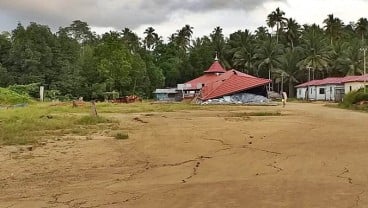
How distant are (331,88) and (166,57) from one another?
36040 mm

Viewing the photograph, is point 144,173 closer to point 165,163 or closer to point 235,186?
point 165,163

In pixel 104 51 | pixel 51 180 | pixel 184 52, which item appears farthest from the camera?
pixel 184 52

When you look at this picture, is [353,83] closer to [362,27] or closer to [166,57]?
[362,27]

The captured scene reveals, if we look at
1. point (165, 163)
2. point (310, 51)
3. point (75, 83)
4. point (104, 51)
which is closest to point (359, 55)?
point (310, 51)

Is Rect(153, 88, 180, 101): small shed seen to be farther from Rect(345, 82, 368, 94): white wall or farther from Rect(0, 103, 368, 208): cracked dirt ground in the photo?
Rect(0, 103, 368, 208): cracked dirt ground

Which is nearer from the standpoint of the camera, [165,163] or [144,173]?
[144,173]

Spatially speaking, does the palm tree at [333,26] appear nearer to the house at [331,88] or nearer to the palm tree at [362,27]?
the palm tree at [362,27]

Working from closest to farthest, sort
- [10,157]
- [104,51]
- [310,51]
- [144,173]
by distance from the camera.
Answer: [144,173] → [10,157] → [104,51] → [310,51]

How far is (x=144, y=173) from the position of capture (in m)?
9.66

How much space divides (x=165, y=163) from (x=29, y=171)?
287cm

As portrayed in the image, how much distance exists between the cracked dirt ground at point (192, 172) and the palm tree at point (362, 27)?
78947mm

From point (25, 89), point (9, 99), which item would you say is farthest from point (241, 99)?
point (9, 99)

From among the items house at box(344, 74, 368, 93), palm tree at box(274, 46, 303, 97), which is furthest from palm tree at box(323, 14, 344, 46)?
house at box(344, 74, 368, 93)

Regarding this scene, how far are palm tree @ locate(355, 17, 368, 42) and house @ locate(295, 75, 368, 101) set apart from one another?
21.9 metres
